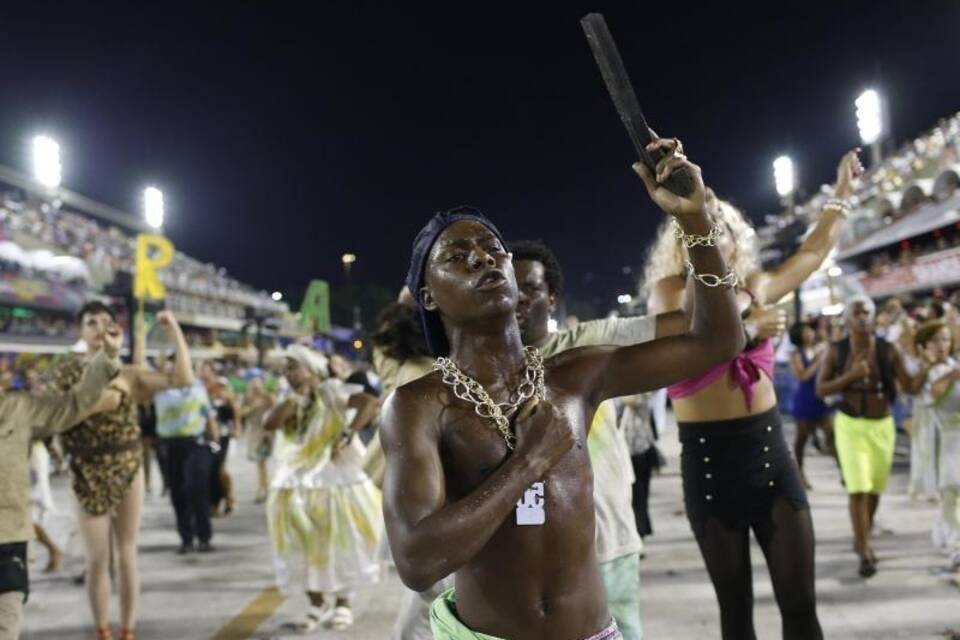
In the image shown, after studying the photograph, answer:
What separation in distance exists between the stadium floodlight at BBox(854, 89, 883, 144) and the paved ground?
4289 cm

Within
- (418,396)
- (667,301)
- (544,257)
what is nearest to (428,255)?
(418,396)

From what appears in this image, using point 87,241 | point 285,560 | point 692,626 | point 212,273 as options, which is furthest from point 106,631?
point 212,273

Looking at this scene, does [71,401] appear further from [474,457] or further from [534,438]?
[534,438]

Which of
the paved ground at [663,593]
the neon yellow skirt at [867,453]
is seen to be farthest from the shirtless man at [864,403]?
the paved ground at [663,593]

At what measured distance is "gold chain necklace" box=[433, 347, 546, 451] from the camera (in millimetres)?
1999

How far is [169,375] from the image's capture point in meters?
5.49

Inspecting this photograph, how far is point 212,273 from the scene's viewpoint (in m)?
76.3

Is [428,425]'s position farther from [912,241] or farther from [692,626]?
[912,241]

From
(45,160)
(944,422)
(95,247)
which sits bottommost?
(944,422)

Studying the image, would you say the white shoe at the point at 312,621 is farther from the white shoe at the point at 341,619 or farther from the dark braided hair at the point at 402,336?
the dark braided hair at the point at 402,336

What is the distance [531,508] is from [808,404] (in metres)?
9.07

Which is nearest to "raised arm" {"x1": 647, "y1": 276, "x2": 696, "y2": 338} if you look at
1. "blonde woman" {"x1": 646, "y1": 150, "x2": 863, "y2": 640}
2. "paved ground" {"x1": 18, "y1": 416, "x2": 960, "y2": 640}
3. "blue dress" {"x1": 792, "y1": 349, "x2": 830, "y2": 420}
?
"blonde woman" {"x1": 646, "y1": 150, "x2": 863, "y2": 640}

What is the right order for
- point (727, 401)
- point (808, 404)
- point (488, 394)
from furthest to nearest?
1. point (808, 404)
2. point (727, 401)
3. point (488, 394)

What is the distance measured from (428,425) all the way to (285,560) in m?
4.53
